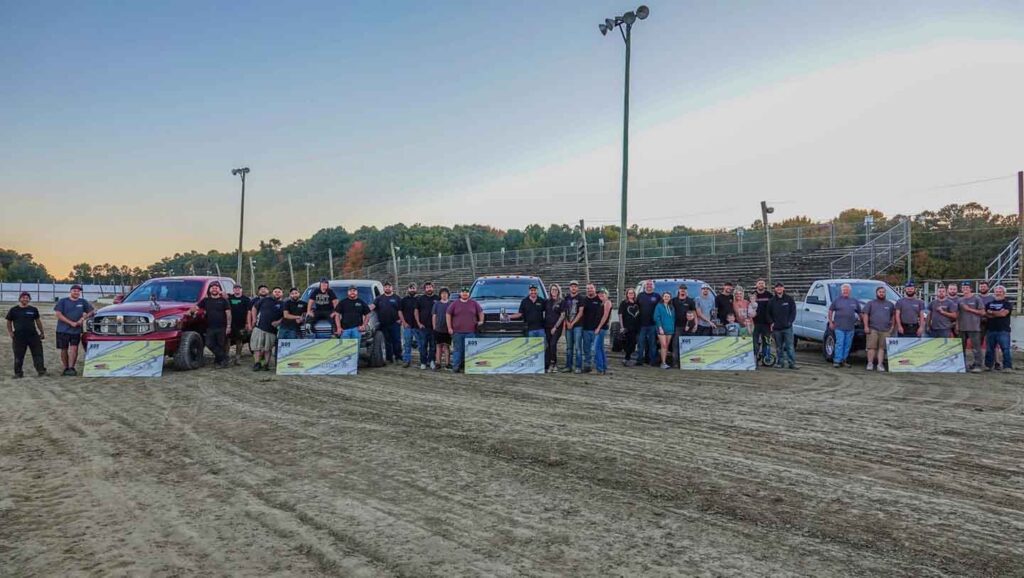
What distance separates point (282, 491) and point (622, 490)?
267cm

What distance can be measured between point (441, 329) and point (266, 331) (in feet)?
11.7

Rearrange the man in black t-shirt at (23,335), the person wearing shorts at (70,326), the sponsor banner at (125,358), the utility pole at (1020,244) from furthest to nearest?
the utility pole at (1020,244)
the person wearing shorts at (70,326)
the sponsor banner at (125,358)
the man in black t-shirt at (23,335)

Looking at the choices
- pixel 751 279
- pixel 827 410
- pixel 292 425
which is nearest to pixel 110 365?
pixel 292 425

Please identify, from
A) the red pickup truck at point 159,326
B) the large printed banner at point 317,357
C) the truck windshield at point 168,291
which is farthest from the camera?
the truck windshield at point 168,291

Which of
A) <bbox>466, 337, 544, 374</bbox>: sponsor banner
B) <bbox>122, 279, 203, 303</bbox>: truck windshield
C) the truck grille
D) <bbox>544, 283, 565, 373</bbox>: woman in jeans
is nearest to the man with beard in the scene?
<bbox>544, 283, 565, 373</bbox>: woman in jeans

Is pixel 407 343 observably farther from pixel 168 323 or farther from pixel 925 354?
pixel 925 354

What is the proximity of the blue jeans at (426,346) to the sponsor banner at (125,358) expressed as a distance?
4.83 m

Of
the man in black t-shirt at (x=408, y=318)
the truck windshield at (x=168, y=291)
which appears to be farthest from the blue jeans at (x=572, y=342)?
the truck windshield at (x=168, y=291)

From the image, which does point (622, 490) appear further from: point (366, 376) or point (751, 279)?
point (751, 279)

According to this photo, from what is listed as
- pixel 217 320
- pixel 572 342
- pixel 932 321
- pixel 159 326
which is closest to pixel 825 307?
pixel 932 321

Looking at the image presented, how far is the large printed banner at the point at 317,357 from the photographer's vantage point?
1222 centimetres

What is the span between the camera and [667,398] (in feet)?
31.2

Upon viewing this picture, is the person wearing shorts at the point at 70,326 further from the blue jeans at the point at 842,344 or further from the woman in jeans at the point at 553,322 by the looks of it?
the blue jeans at the point at 842,344

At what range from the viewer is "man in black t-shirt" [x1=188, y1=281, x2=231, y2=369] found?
1300 centimetres
